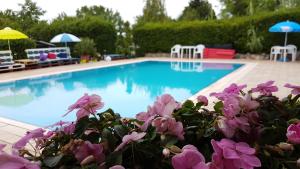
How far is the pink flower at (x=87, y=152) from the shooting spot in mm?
907

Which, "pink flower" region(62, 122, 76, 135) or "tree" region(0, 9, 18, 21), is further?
"tree" region(0, 9, 18, 21)

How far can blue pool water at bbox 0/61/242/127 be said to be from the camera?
7371mm

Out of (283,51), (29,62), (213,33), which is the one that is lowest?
(29,62)

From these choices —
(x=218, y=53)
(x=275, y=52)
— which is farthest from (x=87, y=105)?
(x=218, y=53)

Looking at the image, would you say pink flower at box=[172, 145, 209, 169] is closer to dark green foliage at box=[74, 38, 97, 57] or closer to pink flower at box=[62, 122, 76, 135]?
pink flower at box=[62, 122, 76, 135]

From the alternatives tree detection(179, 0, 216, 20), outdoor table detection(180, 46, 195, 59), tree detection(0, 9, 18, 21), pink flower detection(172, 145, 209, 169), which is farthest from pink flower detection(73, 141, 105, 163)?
tree detection(179, 0, 216, 20)

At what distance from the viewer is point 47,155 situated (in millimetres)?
998

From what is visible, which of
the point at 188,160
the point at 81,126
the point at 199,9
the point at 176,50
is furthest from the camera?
the point at 199,9

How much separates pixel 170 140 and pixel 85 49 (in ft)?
57.4

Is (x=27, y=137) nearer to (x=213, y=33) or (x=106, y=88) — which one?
(x=106, y=88)

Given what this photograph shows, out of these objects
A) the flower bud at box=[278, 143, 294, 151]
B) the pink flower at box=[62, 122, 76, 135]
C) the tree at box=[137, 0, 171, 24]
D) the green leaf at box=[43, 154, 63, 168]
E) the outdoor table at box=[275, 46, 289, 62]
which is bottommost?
the outdoor table at box=[275, 46, 289, 62]

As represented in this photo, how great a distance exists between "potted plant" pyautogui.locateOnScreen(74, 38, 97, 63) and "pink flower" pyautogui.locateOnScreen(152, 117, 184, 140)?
55.7ft

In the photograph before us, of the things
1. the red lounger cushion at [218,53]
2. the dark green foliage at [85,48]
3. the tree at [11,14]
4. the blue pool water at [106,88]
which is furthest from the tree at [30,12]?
the red lounger cushion at [218,53]

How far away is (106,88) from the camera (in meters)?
10.6
